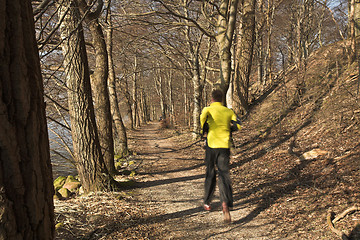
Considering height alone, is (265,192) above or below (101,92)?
below

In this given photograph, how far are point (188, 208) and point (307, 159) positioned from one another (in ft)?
10.3

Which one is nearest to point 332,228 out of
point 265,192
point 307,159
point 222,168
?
point 222,168

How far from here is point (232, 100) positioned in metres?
11.7

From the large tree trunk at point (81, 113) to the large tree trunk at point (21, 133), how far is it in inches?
154

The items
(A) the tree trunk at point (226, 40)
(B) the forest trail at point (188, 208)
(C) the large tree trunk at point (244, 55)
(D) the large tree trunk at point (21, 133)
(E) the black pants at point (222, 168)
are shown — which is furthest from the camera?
(C) the large tree trunk at point (244, 55)

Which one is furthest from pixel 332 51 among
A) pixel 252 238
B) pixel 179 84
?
pixel 179 84

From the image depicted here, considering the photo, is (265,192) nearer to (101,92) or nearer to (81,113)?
(81,113)

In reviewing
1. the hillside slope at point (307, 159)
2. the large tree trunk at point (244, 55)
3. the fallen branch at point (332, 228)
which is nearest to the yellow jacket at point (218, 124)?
the hillside slope at point (307, 159)

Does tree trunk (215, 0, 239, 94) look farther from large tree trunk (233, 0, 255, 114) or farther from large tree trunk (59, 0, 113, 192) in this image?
large tree trunk (59, 0, 113, 192)

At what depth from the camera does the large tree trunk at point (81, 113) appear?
5.24 metres

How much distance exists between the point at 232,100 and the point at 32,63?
10.7 m

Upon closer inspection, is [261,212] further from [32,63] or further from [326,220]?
[32,63]

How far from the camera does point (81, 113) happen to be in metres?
5.32

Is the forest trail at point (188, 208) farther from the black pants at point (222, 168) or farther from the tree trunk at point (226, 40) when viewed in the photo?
the tree trunk at point (226, 40)
